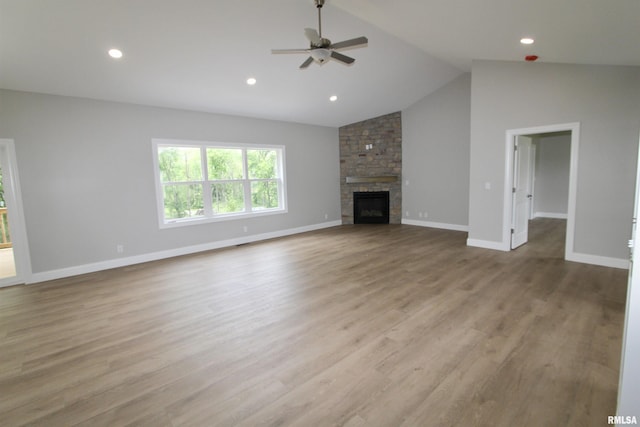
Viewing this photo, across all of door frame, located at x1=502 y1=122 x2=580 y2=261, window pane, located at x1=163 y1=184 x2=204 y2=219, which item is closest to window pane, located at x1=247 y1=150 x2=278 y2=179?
window pane, located at x1=163 y1=184 x2=204 y2=219

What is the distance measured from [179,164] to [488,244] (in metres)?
5.71

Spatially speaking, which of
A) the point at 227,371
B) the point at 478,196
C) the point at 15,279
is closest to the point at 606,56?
the point at 478,196

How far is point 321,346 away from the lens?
2.48 meters

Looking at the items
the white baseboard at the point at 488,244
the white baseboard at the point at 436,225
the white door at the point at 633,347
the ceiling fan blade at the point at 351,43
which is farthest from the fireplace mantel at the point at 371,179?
the white door at the point at 633,347

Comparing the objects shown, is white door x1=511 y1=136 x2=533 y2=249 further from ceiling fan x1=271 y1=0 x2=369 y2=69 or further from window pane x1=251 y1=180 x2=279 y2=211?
window pane x1=251 y1=180 x2=279 y2=211

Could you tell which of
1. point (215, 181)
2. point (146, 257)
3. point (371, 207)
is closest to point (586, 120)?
point (371, 207)

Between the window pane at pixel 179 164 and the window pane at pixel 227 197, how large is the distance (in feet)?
1.41

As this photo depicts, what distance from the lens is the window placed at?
548cm

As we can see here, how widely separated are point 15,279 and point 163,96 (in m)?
3.36

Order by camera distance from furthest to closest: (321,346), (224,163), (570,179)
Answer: (224,163) < (570,179) < (321,346)

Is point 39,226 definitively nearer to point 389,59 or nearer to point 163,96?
point 163,96

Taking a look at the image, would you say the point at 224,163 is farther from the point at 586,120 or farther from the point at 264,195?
the point at 586,120

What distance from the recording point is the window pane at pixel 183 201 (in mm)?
5500

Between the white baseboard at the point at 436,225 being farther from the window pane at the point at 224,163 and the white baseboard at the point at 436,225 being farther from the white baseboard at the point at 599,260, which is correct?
the window pane at the point at 224,163
